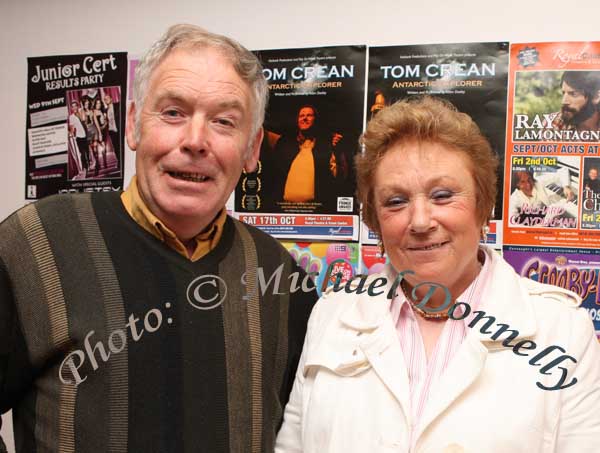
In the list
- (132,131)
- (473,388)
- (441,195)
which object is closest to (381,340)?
(473,388)

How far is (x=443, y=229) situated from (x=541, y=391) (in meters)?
0.34

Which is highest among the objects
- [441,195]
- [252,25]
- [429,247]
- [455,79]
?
[252,25]

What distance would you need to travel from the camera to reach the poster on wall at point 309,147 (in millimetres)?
1688

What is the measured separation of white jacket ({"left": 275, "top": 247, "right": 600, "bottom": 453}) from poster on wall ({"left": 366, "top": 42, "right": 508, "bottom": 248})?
1.82 feet

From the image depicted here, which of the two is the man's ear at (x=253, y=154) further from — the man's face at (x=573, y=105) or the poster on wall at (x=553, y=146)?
the man's face at (x=573, y=105)

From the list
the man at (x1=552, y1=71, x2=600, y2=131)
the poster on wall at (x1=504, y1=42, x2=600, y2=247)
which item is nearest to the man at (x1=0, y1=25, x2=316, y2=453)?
the poster on wall at (x1=504, y1=42, x2=600, y2=247)

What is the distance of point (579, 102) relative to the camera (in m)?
1.55

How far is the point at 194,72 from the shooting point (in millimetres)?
1119

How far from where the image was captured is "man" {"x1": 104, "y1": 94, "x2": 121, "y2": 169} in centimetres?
185

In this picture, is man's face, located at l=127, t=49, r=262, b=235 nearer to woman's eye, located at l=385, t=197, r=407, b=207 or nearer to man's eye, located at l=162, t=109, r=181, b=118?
man's eye, located at l=162, t=109, r=181, b=118

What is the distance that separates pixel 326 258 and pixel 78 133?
96cm

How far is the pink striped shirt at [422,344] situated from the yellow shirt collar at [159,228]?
421 millimetres

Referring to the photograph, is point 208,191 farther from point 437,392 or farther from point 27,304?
point 437,392

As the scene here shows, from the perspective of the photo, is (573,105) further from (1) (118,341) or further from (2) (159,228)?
(1) (118,341)
